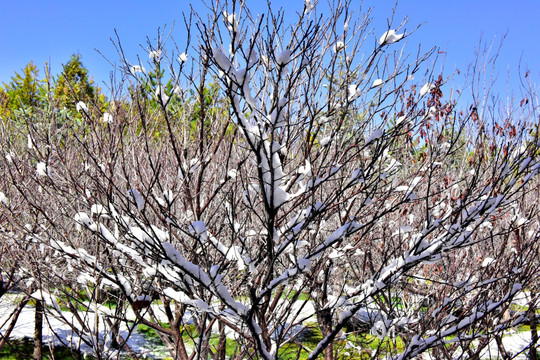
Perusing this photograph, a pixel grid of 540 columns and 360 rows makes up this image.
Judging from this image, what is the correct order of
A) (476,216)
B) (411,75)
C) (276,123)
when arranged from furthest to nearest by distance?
(411,75), (476,216), (276,123)

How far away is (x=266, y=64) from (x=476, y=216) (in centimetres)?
177

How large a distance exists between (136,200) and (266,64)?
1319 mm

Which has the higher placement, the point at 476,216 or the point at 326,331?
the point at 476,216

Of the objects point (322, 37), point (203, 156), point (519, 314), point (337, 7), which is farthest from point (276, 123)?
point (519, 314)

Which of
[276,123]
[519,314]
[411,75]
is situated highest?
[411,75]

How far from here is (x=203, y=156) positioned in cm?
388

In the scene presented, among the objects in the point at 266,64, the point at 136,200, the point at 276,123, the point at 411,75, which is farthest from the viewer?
the point at 411,75

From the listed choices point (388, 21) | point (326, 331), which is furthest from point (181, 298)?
point (326, 331)

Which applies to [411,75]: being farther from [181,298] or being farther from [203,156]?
[181,298]

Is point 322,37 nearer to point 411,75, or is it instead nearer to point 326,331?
point 411,75

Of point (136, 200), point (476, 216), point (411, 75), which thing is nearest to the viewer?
point (136, 200)

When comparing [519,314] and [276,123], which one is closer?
[276,123]

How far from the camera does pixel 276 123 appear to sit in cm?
237

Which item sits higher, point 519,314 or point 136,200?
point 136,200
